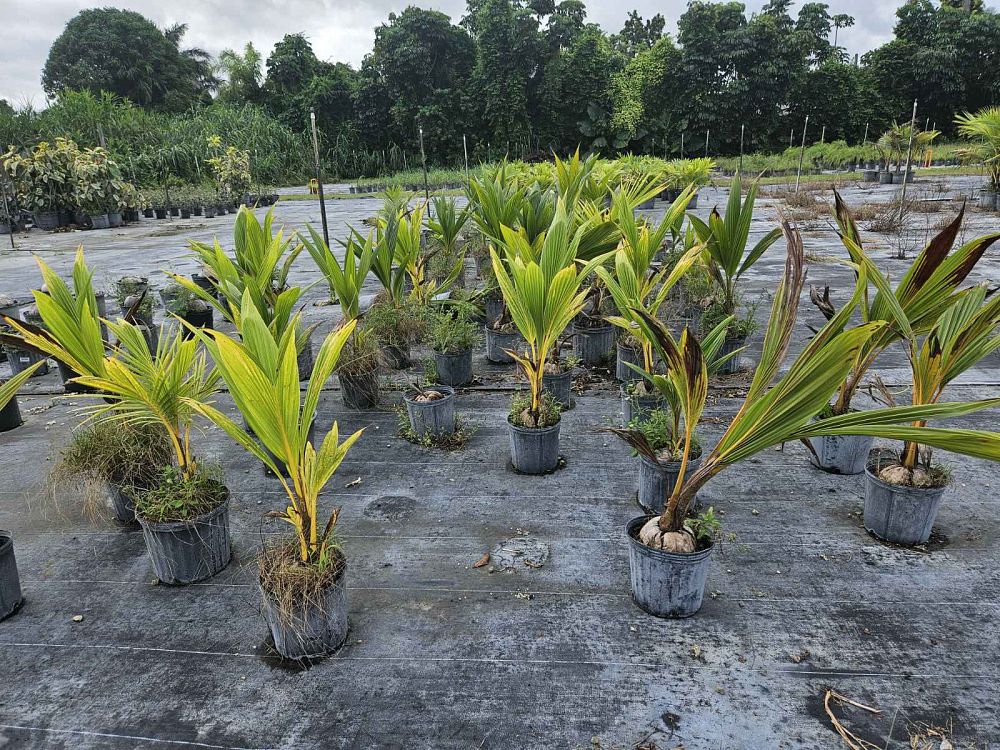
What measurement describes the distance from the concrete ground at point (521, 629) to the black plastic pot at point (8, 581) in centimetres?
5

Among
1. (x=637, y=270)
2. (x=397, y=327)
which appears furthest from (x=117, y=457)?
(x=637, y=270)

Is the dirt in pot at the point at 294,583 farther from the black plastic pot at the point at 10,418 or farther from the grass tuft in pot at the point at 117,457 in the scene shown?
the black plastic pot at the point at 10,418

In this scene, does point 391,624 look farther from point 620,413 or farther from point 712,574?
point 620,413

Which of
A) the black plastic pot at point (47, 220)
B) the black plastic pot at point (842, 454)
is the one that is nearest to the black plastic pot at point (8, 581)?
the black plastic pot at point (842, 454)

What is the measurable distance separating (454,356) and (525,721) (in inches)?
96.1

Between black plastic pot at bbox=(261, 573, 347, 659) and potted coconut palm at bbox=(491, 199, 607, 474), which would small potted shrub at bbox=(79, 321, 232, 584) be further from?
potted coconut palm at bbox=(491, 199, 607, 474)

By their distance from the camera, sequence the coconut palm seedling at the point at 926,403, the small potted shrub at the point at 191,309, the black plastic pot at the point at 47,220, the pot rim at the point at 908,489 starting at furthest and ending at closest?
1. the black plastic pot at the point at 47,220
2. the small potted shrub at the point at 191,309
3. the pot rim at the point at 908,489
4. the coconut palm seedling at the point at 926,403

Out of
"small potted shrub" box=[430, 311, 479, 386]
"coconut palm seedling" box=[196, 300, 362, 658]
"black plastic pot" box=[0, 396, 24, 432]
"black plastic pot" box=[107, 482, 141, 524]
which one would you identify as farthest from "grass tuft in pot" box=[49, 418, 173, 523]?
"small potted shrub" box=[430, 311, 479, 386]

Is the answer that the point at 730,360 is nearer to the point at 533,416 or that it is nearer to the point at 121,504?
the point at 533,416

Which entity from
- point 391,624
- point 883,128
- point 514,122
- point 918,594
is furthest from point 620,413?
point 883,128

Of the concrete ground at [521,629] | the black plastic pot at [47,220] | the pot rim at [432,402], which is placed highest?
the black plastic pot at [47,220]

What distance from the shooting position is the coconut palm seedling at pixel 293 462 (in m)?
1.50

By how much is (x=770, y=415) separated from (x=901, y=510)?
1013 mm

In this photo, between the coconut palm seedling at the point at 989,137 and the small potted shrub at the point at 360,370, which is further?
the coconut palm seedling at the point at 989,137
